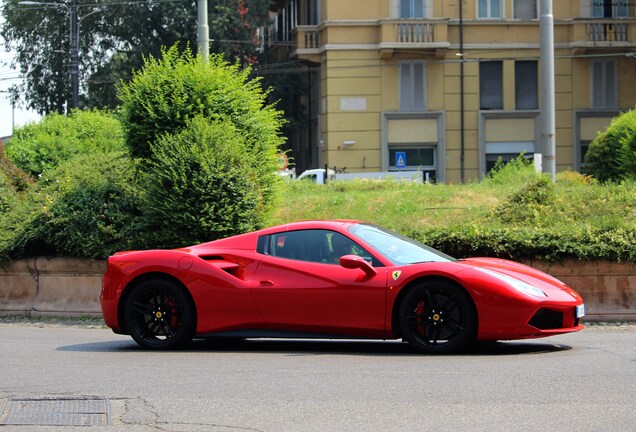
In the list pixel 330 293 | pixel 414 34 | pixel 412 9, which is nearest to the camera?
pixel 330 293

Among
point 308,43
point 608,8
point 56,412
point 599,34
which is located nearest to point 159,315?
point 56,412

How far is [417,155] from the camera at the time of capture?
41.7 meters

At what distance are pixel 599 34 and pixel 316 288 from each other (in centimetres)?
3390

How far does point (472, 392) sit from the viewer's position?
7.34 m

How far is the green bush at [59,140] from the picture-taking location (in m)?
23.9

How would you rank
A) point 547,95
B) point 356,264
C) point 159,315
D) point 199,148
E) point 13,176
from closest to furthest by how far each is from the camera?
point 356,264, point 159,315, point 199,148, point 547,95, point 13,176

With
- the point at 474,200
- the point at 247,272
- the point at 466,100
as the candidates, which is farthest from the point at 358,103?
the point at 247,272

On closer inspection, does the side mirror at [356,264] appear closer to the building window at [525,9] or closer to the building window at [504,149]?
the building window at [504,149]

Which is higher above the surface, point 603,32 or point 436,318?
point 603,32

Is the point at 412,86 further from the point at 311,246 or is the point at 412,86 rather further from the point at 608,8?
the point at 311,246

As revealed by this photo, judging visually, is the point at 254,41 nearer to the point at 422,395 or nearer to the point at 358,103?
the point at 358,103

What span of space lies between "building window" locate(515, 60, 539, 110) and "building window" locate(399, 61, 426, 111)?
3.87 m

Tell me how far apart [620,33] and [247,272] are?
34302 millimetres

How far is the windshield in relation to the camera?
32.1ft
